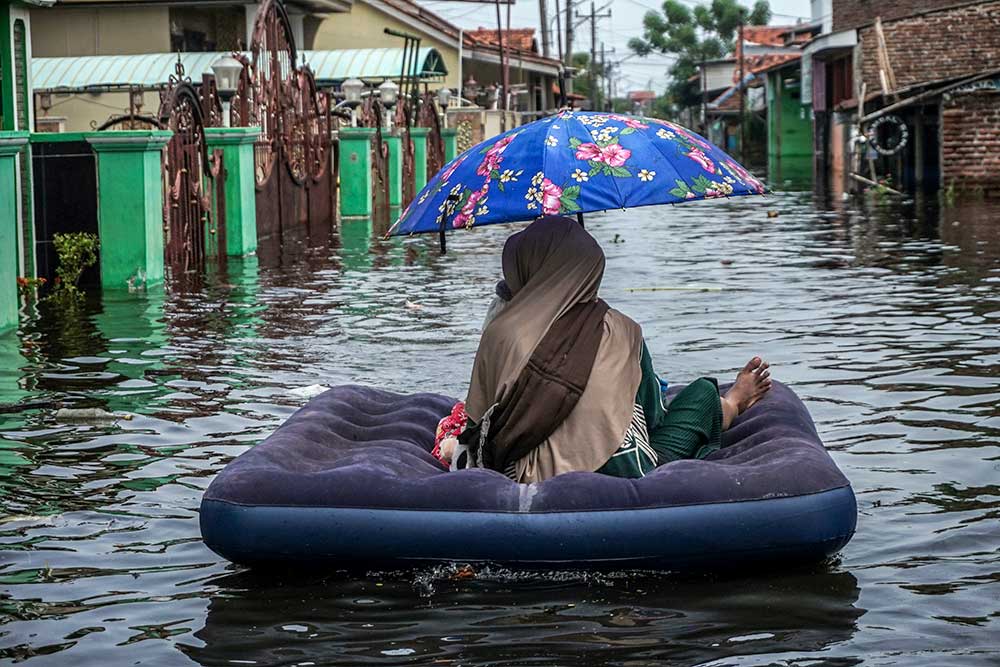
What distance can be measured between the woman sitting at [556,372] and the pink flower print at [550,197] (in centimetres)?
6

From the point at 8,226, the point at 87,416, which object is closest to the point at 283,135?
the point at 8,226

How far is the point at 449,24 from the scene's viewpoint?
45.9m

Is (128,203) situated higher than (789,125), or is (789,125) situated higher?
(789,125)

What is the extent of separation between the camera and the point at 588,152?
588cm

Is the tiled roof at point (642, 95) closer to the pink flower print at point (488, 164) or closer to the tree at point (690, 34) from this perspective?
the tree at point (690, 34)

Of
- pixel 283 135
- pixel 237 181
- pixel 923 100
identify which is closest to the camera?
pixel 237 181

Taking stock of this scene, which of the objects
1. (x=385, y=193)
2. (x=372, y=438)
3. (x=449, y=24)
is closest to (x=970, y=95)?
(x=385, y=193)

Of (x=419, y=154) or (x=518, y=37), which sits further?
(x=518, y=37)

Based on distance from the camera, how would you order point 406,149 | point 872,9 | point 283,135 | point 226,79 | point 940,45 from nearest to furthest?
point 226,79 → point 283,135 → point 406,149 → point 940,45 → point 872,9

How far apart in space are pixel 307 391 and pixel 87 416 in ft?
4.26

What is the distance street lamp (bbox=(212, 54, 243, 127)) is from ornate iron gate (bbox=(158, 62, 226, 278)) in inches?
66.3

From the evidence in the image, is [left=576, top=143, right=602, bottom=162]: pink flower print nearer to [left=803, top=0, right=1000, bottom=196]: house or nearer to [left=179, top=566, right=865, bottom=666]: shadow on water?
[left=179, top=566, right=865, bottom=666]: shadow on water

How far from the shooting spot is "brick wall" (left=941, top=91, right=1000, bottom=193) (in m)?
30.3

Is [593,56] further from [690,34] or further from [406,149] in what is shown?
[406,149]
